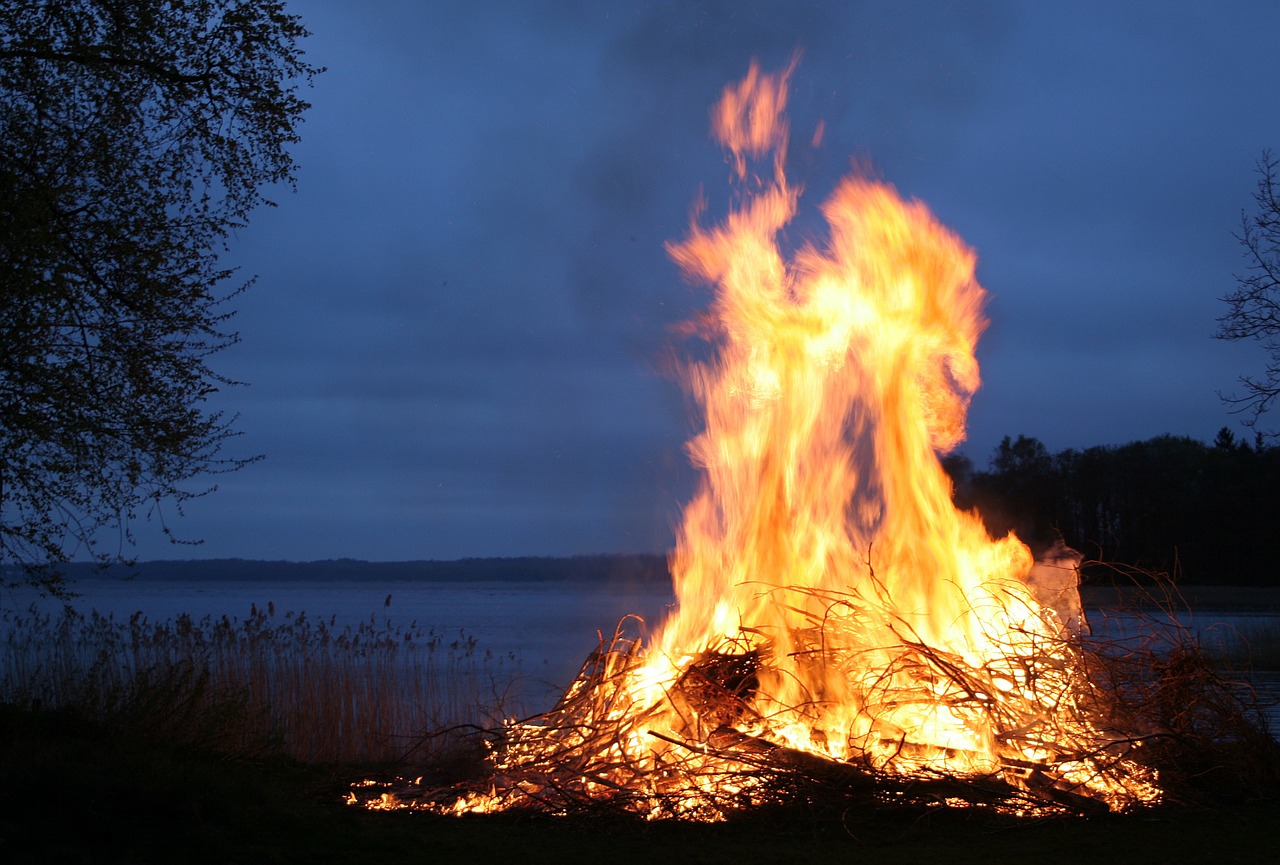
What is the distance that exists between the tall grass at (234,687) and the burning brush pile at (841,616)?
220 centimetres

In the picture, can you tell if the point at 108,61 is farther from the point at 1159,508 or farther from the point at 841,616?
the point at 1159,508

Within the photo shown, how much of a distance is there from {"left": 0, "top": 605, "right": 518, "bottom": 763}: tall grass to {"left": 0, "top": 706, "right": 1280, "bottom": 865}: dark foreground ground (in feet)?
7.52

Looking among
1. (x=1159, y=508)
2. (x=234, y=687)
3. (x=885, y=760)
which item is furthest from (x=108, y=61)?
(x=1159, y=508)

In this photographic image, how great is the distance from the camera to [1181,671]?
7418 millimetres

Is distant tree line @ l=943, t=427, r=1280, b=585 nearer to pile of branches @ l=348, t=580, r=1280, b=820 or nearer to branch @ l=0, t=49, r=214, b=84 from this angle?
pile of branches @ l=348, t=580, r=1280, b=820

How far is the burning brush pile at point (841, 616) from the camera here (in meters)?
6.54

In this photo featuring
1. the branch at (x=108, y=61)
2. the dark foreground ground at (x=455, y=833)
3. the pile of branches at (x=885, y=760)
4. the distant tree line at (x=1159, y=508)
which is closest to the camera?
the dark foreground ground at (x=455, y=833)

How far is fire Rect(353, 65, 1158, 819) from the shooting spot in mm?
6594

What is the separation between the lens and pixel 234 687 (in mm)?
10398

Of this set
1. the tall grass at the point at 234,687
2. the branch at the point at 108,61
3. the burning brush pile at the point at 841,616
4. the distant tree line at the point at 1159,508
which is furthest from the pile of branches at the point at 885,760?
the distant tree line at the point at 1159,508

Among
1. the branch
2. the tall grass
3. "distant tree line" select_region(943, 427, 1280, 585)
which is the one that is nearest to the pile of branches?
the tall grass

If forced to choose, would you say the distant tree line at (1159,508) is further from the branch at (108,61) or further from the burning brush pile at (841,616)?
the branch at (108,61)

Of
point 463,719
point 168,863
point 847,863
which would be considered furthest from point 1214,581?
point 168,863

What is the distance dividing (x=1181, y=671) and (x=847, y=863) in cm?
363
